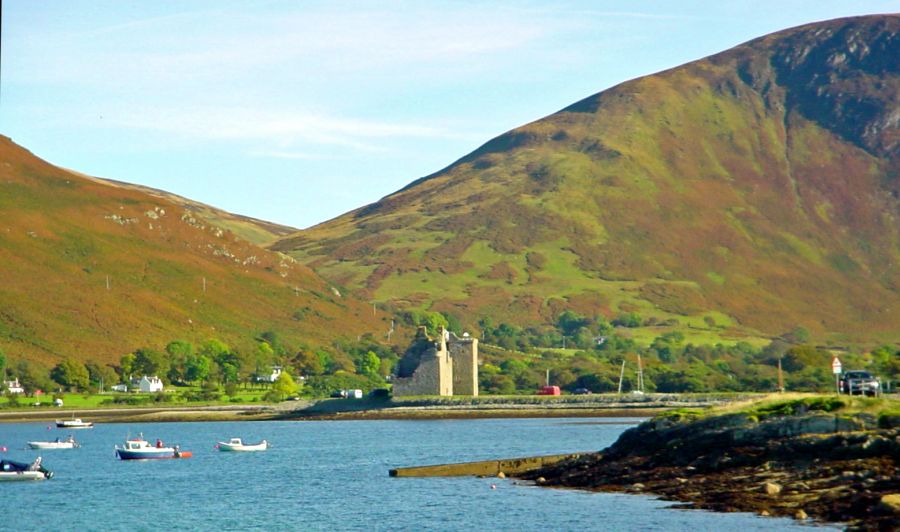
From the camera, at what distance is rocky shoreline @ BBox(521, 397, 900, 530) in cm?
5150

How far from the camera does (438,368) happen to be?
17400cm

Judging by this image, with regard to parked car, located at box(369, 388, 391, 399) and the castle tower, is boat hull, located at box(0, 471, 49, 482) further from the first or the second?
the castle tower

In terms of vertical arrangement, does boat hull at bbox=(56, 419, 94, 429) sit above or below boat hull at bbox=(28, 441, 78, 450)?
above

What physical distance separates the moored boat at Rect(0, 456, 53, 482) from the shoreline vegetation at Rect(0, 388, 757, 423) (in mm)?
76094

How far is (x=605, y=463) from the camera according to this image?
70312 mm

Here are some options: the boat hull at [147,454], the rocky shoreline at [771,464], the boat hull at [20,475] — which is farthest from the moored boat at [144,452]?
the rocky shoreline at [771,464]

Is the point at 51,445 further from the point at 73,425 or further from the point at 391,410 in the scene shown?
the point at 391,410

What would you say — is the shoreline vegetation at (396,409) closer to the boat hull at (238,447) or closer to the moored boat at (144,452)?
the boat hull at (238,447)

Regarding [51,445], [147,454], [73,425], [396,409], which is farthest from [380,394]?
[147,454]

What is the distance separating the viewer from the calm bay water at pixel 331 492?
59.0 metres

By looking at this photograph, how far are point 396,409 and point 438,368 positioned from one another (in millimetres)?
7659

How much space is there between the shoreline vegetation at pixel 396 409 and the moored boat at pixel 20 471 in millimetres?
76094

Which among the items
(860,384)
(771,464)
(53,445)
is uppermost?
(860,384)

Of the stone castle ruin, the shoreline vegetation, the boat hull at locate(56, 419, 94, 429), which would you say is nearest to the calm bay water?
the boat hull at locate(56, 419, 94, 429)
